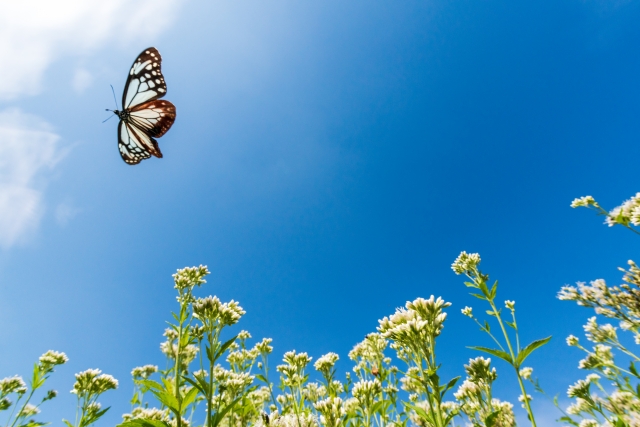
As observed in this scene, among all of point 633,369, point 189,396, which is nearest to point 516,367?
point 633,369

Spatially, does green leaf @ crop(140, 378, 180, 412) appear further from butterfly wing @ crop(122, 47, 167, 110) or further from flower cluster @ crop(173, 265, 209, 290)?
butterfly wing @ crop(122, 47, 167, 110)

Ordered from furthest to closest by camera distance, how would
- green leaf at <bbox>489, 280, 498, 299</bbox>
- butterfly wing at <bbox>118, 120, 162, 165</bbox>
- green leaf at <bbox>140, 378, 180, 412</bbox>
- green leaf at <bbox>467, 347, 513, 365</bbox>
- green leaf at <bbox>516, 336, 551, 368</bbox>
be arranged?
butterfly wing at <bbox>118, 120, 162, 165</bbox> → green leaf at <bbox>489, 280, 498, 299</bbox> → green leaf at <bbox>467, 347, 513, 365</bbox> → green leaf at <bbox>516, 336, 551, 368</bbox> → green leaf at <bbox>140, 378, 180, 412</bbox>

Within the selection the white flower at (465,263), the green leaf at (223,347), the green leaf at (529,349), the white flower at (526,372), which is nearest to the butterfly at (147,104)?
the green leaf at (223,347)

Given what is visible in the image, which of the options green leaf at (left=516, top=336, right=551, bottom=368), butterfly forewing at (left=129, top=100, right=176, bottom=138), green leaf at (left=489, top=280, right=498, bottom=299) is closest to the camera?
green leaf at (left=516, top=336, right=551, bottom=368)

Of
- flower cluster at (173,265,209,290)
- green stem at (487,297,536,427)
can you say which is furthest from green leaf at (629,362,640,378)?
flower cluster at (173,265,209,290)

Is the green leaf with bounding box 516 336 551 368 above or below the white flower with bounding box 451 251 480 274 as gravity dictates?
below

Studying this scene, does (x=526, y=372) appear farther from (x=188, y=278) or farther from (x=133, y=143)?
(x=133, y=143)

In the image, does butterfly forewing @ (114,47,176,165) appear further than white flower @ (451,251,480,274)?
Yes
